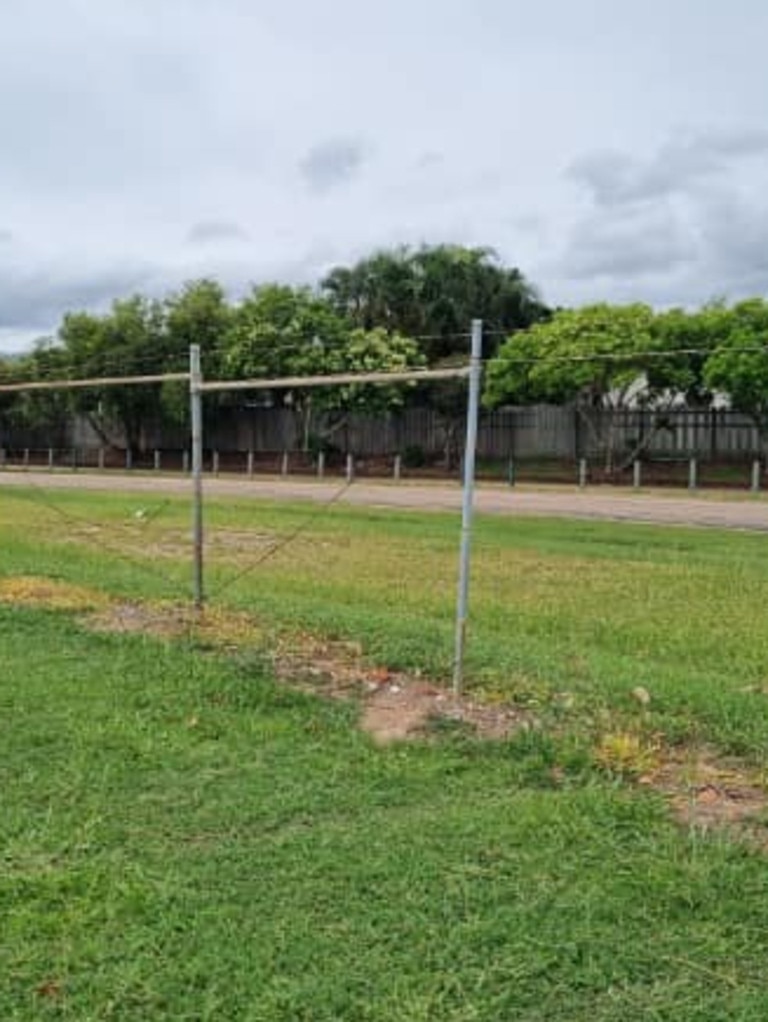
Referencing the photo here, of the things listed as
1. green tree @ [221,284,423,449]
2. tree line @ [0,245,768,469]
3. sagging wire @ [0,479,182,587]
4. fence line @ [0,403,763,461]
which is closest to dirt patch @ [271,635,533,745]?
sagging wire @ [0,479,182,587]

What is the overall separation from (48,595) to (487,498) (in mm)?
19098

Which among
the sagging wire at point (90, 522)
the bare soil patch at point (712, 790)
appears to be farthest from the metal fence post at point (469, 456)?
the sagging wire at point (90, 522)

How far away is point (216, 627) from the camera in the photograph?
337 inches

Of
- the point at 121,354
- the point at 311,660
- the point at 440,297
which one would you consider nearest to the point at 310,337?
the point at 440,297

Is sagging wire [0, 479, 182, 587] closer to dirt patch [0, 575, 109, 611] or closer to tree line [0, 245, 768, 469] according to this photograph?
dirt patch [0, 575, 109, 611]

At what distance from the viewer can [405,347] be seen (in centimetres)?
4091

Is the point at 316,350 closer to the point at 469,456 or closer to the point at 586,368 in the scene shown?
the point at 586,368

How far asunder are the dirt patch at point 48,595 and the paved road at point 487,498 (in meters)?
13.3

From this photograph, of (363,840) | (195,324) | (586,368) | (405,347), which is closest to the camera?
(363,840)

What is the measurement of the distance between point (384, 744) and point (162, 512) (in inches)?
688

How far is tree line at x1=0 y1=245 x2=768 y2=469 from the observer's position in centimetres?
3381

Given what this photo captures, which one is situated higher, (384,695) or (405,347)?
(405,347)

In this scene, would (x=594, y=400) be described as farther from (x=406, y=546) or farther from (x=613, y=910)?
(x=613, y=910)

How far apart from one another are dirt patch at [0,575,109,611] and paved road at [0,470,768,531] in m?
13.3
